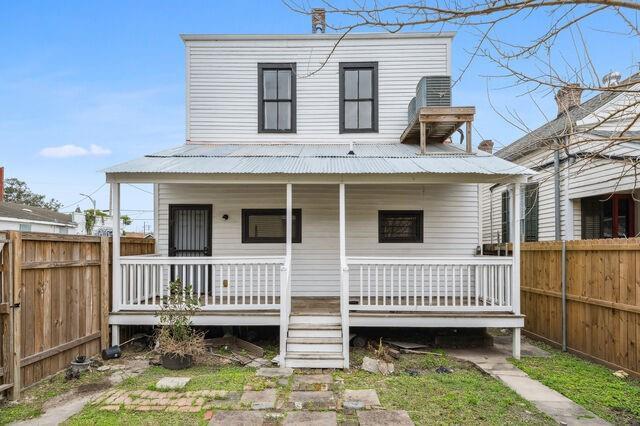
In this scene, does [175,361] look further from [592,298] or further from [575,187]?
[575,187]

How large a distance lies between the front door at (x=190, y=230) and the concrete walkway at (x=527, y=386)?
547 cm

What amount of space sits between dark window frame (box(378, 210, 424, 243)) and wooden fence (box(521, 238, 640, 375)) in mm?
2205

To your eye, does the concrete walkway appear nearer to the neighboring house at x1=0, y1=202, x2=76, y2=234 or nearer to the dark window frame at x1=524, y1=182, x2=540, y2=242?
the dark window frame at x1=524, y1=182, x2=540, y2=242

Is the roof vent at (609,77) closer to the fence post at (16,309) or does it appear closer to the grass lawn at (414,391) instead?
the grass lawn at (414,391)

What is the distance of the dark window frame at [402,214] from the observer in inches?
361

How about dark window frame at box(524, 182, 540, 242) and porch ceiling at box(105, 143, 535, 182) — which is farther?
dark window frame at box(524, 182, 540, 242)

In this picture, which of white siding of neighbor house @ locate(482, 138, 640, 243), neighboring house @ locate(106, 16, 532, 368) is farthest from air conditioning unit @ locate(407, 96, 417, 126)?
white siding of neighbor house @ locate(482, 138, 640, 243)

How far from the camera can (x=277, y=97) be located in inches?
392

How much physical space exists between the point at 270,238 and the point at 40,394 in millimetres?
4952

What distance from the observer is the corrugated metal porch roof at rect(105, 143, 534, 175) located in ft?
23.6

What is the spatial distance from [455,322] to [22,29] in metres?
17.5

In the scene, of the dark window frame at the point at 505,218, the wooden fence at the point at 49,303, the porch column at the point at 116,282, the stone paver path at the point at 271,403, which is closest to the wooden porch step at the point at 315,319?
the stone paver path at the point at 271,403

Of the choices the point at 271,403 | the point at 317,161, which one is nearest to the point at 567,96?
the point at 317,161

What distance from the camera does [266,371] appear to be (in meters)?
6.09
